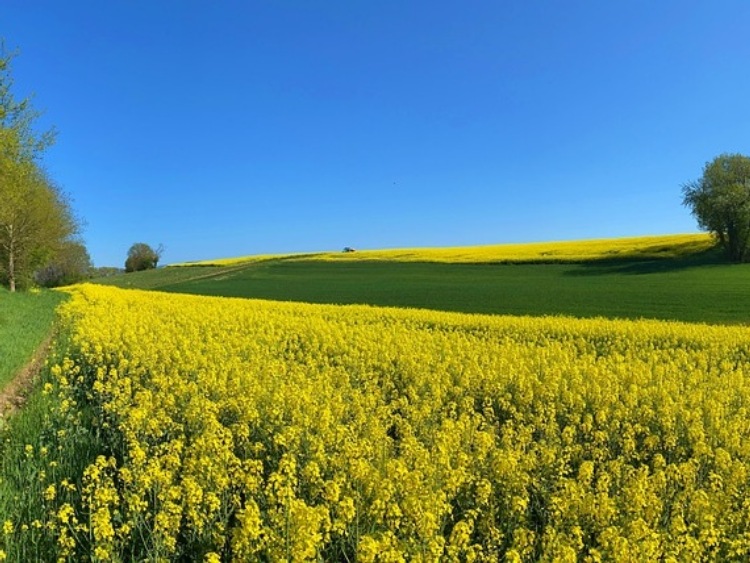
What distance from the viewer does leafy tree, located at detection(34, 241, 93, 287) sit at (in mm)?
61781

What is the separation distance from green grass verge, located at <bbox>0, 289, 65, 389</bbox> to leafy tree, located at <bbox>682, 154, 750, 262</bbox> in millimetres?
53992

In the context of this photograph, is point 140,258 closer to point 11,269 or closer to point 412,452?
point 11,269

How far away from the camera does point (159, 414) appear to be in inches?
281

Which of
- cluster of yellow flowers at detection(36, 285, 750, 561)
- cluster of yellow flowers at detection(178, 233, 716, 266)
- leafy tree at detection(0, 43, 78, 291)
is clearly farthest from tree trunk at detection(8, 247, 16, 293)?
cluster of yellow flowers at detection(178, 233, 716, 266)

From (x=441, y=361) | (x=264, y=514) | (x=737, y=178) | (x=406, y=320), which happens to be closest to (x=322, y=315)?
(x=406, y=320)

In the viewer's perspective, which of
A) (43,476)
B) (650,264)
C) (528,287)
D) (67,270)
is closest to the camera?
(43,476)

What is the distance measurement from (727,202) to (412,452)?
5729 centimetres

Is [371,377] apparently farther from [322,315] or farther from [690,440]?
[322,315]

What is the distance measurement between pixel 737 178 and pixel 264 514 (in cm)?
6499

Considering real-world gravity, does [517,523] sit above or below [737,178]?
below

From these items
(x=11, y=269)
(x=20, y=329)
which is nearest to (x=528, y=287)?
(x=20, y=329)

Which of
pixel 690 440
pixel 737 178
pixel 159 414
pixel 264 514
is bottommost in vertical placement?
pixel 690 440

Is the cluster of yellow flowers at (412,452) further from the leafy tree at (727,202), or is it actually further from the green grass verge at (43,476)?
the leafy tree at (727,202)

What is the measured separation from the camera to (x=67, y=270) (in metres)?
64.2
